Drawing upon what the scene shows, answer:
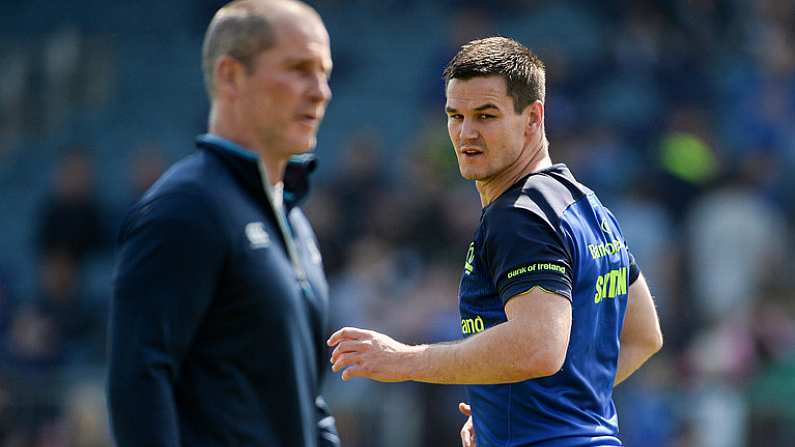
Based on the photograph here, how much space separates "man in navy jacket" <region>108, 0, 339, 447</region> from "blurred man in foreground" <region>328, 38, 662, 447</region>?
0.35m

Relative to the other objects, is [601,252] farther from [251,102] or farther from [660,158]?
[660,158]

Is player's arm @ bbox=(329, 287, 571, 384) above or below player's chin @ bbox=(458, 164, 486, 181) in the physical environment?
below

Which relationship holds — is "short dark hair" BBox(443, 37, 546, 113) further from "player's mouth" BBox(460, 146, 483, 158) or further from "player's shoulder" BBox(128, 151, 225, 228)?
"player's shoulder" BBox(128, 151, 225, 228)

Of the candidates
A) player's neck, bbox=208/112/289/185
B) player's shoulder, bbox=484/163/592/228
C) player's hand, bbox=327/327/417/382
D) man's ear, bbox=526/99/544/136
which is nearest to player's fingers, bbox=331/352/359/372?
player's hand, bbox=327/327/417/382

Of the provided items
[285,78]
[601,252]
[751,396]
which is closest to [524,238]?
[601,252]

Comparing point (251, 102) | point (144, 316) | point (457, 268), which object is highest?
point (251, 102)

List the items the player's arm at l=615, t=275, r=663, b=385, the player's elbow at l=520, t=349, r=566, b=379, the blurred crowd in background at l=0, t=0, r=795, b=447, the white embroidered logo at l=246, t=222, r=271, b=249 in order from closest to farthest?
the player's elbow at l=520, t=349, r=566, b=379 → the white embroidered logo at l=246, t=222, r=271, b=249 → the player's arm at l=615, t=275, r=663, b=385 → the blurred crowd in background at l=0, t=0, r=795, b=447

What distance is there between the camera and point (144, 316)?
3.37 meters

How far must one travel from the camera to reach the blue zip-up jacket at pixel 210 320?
334 cm

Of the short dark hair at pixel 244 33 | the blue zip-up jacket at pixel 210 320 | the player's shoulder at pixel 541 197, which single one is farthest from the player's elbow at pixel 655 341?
the short dark hair at pixel 244 33

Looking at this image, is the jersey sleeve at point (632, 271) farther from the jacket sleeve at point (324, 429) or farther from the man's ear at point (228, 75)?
the man's ear at point (228, 75)

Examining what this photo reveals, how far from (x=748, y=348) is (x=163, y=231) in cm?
795

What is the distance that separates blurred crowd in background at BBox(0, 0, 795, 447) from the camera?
33.6ft

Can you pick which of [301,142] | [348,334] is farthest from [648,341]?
[301,142]
